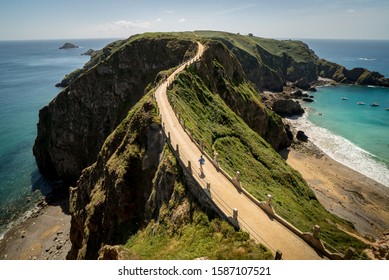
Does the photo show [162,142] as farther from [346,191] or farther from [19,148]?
[19,148]

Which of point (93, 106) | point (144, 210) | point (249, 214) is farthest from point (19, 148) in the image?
point (249, 214)

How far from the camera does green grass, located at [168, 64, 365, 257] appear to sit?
33.3 meters

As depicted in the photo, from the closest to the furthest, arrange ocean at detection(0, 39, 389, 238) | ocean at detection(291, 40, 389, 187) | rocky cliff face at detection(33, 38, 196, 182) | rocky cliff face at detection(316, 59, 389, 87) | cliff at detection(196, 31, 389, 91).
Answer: ocean at detection(0, 39, 389, 238) → ocean at detection(291, 40, 389, 187) → rocky cliff face at detection(33, 38, 196, 182) → cliff at detection(196, 31, 389, 91) → rocky cliff face at detection(316, 59, 389, 87)

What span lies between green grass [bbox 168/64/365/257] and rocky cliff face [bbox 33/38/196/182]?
2494 cm

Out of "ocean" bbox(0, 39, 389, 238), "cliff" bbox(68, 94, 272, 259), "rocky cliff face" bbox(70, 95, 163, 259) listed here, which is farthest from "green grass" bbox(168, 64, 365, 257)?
"ocean" bbox(0, 39, 389, 238)

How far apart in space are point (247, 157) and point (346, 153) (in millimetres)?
47330

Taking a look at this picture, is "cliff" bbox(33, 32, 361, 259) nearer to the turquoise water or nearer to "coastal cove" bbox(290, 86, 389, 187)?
"coastal cove" bbox(290, 86, 389, 187)

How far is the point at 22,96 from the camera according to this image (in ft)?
447

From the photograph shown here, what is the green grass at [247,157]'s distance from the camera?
3331 cm

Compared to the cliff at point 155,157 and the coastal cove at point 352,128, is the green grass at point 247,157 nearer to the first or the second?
the cliff at point 155,157

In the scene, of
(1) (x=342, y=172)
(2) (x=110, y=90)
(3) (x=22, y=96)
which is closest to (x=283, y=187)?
(1) (x=342, y=172)

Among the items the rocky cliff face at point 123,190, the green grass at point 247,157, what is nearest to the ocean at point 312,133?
the rocky cliff face at point 123,190

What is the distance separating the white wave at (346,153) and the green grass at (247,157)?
1118 inches

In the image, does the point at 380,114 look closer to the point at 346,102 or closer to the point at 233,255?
the point at 346,102
